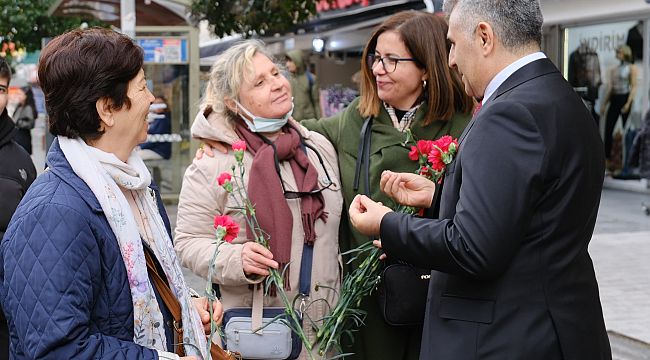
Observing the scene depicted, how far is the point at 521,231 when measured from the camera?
7.88ft

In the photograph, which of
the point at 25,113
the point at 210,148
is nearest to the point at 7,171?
the point at 210,148

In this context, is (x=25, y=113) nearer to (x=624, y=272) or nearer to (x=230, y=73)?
(x=624, y=272)

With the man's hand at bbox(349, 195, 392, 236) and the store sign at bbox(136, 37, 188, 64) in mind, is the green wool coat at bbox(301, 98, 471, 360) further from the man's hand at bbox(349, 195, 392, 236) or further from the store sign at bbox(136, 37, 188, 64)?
the store sign at bbox(136, 37, 188, 64)

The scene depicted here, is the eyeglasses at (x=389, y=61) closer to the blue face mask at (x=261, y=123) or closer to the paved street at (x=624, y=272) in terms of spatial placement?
the blue face mask at (x=261, y=123)

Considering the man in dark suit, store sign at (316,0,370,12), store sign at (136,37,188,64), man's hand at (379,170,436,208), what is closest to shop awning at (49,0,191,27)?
store sign at (136,37,188,64)

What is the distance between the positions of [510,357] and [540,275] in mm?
225

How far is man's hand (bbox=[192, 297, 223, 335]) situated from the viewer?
115 inches

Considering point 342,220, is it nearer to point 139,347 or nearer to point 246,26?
point 139,347

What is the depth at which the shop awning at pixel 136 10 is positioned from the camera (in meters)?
14.7

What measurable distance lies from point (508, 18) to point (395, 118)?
137 centimetres

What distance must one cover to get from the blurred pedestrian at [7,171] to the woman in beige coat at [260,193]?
74cm

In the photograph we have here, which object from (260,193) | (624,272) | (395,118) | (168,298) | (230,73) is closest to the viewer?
(168,298)

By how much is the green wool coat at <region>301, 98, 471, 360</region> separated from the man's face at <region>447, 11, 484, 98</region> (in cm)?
109

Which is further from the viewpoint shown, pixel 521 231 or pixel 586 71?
pixel 586 71
